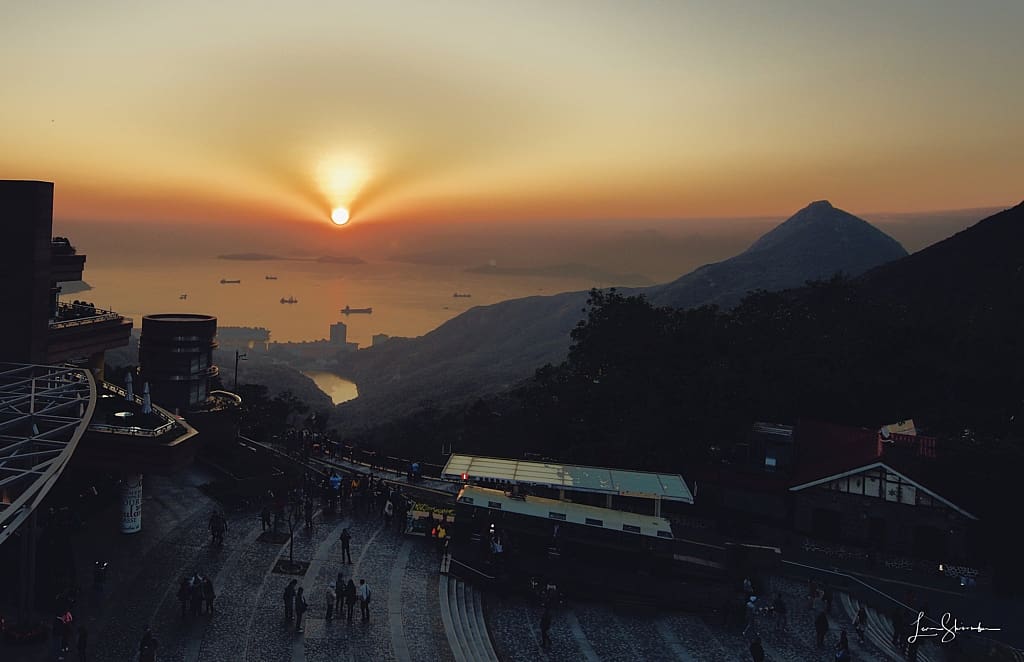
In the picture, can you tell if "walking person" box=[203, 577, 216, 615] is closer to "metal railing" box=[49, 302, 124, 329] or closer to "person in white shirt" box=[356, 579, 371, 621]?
"person in white shirt" box=[356, 579, 371, 621]

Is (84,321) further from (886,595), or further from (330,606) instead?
(886,595)

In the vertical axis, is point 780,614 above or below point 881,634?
above

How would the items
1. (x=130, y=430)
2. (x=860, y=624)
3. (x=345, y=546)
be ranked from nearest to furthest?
(x=860, y=624) < (x=345, y=546) < (x=130, y=430)

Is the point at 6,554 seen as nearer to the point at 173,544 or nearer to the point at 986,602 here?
the point at 173,544

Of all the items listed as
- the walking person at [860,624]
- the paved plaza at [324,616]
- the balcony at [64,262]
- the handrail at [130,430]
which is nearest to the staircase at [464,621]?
the paved plaza at [324,616]

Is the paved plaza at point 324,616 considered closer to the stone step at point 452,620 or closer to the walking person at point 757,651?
the stone step at point 452,620

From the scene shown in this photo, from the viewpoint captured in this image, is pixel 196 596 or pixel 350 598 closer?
pixel 196 596

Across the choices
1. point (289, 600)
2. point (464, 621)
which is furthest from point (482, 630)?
point (289, 600)

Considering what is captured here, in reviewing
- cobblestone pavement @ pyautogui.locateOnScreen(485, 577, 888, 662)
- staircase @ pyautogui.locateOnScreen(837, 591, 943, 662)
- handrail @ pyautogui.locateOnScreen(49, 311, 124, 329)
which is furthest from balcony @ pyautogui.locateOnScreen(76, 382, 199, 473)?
staircase @ pyautogui.locateOnScreen(837, 591, 943, 662)
